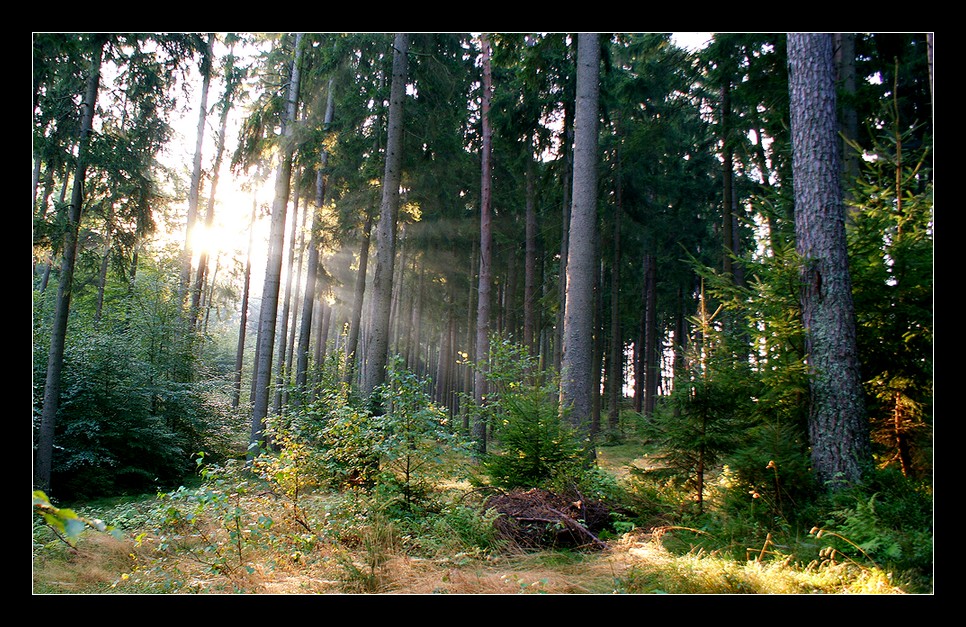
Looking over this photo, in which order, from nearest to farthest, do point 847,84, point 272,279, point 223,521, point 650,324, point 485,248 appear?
point 223,521 < point 847,84 < point 272,279 < point 485,248 < point 650,324

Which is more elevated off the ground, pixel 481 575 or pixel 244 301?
pixel 244 301

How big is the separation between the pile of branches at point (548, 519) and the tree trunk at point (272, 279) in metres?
7.64

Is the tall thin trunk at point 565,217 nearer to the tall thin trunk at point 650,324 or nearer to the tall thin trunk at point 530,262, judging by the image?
the tall thin trunk at point 530,262

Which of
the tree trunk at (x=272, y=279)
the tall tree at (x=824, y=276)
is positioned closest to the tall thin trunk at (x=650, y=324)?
the tree trunk at (x=272, y=279)

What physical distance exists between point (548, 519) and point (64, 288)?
8.84 metres

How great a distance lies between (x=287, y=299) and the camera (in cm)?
2409

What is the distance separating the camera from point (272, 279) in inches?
454

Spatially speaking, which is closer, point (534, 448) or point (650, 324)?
point (534, 448)

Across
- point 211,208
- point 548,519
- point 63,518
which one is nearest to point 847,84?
point 548,519

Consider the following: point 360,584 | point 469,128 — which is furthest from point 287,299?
point 360,584

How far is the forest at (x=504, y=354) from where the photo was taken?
4371 millimetres

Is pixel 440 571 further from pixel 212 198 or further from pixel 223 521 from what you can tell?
pixel 212 198

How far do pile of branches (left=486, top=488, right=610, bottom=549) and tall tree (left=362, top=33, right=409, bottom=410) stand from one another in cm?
420
